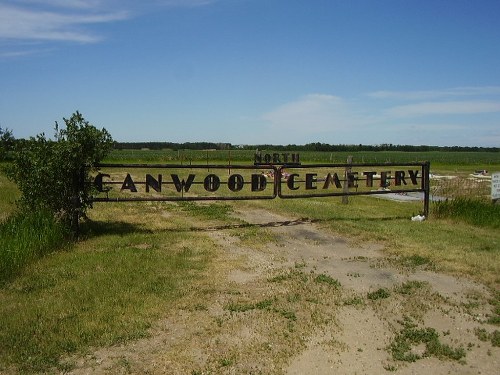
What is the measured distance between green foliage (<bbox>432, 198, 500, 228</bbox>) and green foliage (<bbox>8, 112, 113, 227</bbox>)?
9.37 metres

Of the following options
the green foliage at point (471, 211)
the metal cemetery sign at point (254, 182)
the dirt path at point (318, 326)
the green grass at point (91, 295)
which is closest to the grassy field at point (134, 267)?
the green grass at point (91, 295)

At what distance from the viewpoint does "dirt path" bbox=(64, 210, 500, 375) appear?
170 inches

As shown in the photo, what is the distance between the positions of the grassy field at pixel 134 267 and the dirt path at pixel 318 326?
33 centimetres

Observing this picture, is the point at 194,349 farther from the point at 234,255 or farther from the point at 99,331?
the point at 234,255

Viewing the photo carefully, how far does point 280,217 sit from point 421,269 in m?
5.51

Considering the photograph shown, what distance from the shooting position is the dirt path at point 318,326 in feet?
14.2

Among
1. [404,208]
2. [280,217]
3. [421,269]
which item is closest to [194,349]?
[421,269]

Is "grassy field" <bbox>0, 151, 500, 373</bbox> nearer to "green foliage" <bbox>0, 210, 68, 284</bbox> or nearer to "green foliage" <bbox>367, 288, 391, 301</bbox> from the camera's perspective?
"green foliage" <bbox>0, 210, 68, 284</bbox>

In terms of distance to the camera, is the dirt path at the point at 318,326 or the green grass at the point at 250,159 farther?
the green grass at the point at 250,159

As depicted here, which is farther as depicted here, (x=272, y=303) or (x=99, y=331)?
(x=272, y=303)

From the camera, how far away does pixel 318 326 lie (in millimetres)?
5141

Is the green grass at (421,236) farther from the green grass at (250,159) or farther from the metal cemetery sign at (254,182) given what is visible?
the green grass at (250,159)

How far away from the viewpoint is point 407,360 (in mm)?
4438

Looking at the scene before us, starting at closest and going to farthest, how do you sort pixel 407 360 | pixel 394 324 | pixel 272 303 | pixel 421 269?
1. pixel 407 360
2. pixel 394 324
3. pixel 272 303
4. pixel 421 269
